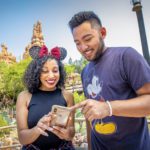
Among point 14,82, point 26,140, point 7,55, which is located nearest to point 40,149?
point 26,140

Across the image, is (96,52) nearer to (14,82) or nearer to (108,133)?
(108,133)

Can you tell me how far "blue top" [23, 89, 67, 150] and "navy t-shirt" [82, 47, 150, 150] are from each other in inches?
16.6

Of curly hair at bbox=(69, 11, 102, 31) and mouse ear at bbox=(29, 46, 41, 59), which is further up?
curly hair at bbox=(69, 11, 102, 31)

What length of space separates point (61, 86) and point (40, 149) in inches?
23.2

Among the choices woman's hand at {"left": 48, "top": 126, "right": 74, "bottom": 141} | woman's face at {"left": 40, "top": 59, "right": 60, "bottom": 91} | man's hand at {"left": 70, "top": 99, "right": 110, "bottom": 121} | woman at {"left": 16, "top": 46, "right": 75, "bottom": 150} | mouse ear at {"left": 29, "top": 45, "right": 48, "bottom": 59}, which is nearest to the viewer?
man's hand at {"left": 70, "top": 99, "right": 110, "bottom": 121}

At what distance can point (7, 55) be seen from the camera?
137 feet

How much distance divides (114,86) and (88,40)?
34 cm

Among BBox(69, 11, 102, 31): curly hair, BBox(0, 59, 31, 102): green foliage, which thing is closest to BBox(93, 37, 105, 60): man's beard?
BBox(69, 11, 102, 31): curly hair

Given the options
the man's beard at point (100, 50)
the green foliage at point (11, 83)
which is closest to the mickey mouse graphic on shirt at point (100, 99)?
the man's beard at point (100, 50)

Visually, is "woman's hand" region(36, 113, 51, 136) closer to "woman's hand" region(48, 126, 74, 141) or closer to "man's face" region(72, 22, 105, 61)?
"woman's hand" region(48, 126, 74, 141)

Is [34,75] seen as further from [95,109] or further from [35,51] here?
[95,109]

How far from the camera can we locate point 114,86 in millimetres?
1621

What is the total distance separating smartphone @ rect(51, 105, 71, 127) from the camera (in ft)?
5.23

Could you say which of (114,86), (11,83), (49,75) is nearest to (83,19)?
(114,86)
